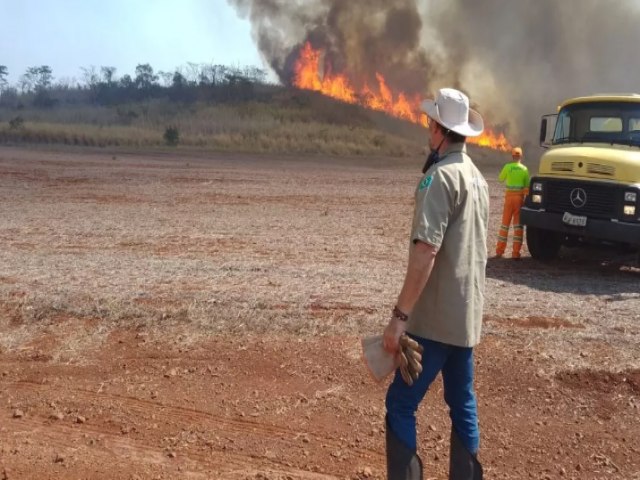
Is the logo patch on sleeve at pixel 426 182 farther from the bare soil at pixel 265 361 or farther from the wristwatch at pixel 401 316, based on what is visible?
the bare soil at pixel 265 361

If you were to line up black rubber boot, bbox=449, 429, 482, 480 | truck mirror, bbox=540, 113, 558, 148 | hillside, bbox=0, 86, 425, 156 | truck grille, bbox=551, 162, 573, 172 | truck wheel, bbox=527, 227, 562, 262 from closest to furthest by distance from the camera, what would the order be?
black rubber boot, bbox=449, 429, 482, 480
truck grille, bbox=551, 162, 573, 172
truck wheel, bbox=527, 227, 562, 262
truck mirror, bbox=540, 113, 558, 148
hillside, bbox=0, 86, 425, 156

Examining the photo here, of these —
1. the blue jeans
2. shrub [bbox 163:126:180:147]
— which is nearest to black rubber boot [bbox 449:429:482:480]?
the blue jeans

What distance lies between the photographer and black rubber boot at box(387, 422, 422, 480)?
297 cm

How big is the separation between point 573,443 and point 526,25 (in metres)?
48.8

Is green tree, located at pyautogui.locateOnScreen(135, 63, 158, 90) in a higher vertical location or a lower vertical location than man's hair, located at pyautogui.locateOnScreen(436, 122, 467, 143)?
higher

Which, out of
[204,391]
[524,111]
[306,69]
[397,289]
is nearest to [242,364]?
[204,391]

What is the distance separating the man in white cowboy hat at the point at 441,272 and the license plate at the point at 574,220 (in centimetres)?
593

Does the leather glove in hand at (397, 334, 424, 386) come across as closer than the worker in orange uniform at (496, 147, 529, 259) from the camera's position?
A: Yes

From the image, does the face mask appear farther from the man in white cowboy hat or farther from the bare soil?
the bare soil

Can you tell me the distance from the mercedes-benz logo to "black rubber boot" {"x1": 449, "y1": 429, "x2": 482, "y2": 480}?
20.1ft

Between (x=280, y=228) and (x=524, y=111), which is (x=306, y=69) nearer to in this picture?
(x=524, y=111)

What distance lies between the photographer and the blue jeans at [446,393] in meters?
2.94

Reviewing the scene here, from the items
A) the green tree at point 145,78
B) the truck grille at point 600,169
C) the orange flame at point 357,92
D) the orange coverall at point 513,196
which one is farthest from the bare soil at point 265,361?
the green tree at point 145,78

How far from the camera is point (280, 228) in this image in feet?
40.3
